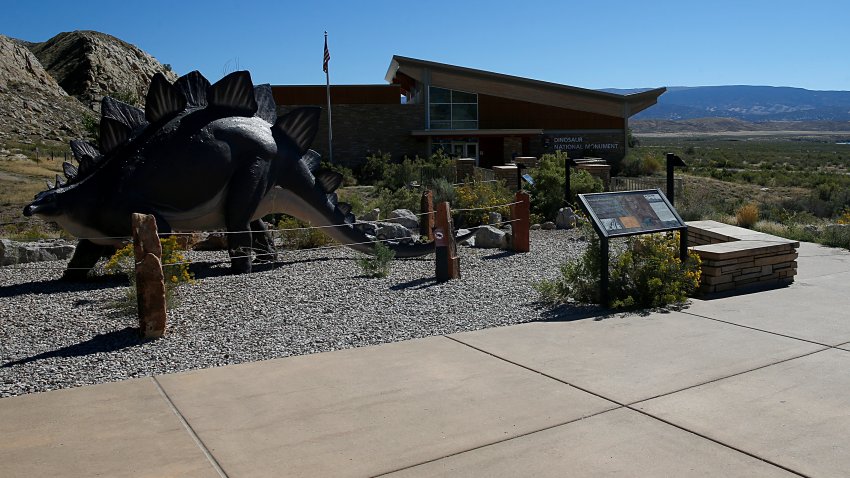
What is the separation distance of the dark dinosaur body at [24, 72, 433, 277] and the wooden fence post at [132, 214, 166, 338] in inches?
110

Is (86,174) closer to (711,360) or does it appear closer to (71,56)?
(711,360)

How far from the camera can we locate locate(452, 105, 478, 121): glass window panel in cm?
4381

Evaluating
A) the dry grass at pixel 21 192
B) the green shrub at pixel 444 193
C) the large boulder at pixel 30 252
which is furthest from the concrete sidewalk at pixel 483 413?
the dry grass at pixel 21 192

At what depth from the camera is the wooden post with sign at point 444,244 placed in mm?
10430

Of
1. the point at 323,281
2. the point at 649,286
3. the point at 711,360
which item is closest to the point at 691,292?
the point at 649,286

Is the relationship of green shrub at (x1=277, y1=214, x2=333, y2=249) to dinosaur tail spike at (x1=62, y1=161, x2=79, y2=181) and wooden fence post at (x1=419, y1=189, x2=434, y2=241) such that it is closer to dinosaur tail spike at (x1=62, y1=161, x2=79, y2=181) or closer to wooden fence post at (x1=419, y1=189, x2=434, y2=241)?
wooden fence post at (x1=419, y1=189, x2=434, y2=241)

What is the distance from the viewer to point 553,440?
4801 millimetres

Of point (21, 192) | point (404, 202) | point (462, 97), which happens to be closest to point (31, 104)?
point (462, 97)

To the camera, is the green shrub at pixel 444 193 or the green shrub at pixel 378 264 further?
the green shrub at pixel 444 193

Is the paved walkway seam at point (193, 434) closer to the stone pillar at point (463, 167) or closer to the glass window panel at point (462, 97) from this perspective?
the stone pillar at point (463, 167)

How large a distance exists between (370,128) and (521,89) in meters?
8.40

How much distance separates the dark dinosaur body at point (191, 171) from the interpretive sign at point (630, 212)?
457 centimetres

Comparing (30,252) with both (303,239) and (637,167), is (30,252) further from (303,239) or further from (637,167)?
(637,167)

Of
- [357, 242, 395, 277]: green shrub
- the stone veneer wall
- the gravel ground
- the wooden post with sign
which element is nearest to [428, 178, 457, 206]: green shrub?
the gravel ground
